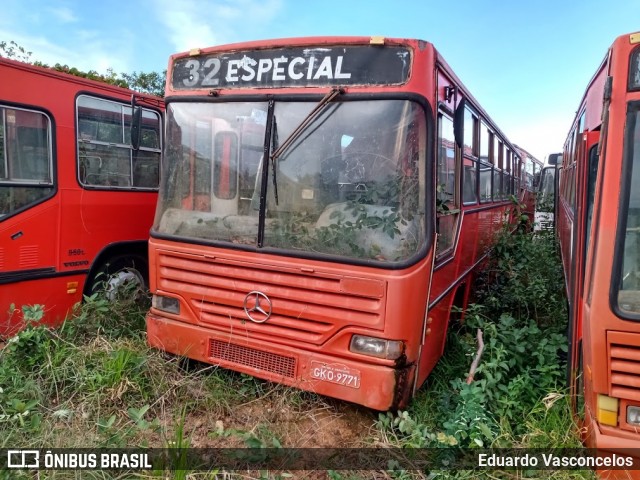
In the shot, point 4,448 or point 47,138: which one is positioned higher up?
point 47,138

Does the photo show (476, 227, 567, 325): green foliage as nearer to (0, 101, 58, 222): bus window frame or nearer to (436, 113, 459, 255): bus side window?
(436, 113, 459, 255): bus side window

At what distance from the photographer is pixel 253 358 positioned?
3.61 meters

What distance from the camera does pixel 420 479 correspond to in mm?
3000

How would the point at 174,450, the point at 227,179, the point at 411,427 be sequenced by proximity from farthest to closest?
the point at 227,179, the point at 411,427, the point at 174,450

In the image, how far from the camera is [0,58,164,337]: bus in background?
4473 millimetres

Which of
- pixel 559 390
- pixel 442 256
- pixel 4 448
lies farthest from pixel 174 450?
pixel 559 390

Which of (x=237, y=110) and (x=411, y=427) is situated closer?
(x=411, y=427)

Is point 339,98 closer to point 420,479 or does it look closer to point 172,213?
point 172,213

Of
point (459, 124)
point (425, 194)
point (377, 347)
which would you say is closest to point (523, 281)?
point (459, 124)

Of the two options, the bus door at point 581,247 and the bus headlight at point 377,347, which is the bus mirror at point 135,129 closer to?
the bus headlight at point 377,347

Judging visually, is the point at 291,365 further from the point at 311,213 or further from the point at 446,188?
the point at 446,188

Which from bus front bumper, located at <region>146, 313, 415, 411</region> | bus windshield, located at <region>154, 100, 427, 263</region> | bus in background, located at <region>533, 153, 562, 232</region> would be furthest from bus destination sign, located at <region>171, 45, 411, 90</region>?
bus in background, located at <region>533, 153, 562, 232</region>

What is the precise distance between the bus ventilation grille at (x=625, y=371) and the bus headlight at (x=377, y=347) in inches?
46.7

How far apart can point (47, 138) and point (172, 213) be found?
1.88 metres
